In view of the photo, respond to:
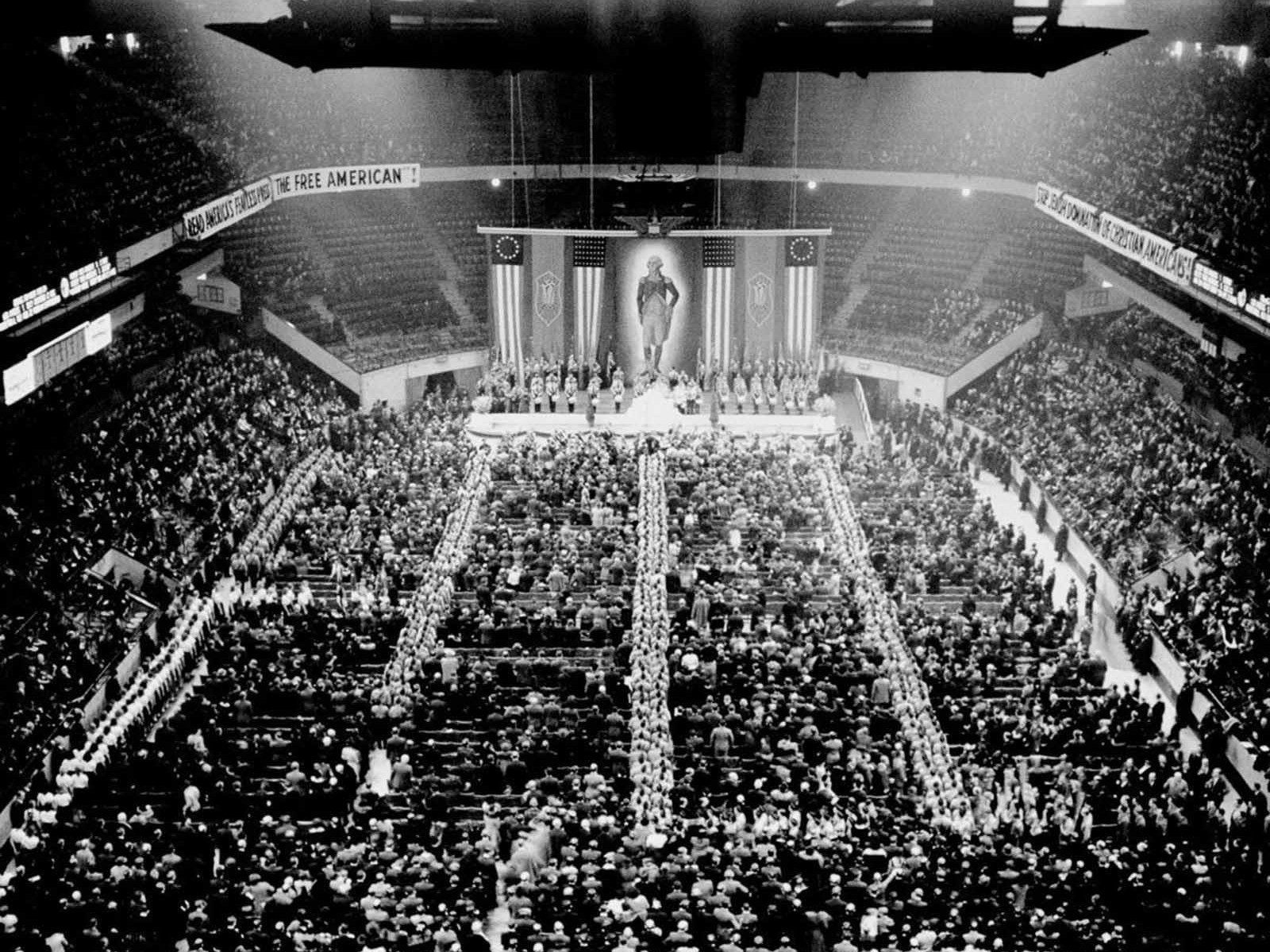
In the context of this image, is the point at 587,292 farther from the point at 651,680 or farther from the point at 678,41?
the point at 678,41

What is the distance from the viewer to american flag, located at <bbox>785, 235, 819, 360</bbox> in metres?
47.4

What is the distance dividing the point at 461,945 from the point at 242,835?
4.61m

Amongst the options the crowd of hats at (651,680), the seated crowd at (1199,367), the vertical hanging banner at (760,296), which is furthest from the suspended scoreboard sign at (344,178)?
the seated crowd at (1199,367)

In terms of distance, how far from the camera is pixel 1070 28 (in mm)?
6199

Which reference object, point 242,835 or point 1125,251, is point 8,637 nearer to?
point 242,835

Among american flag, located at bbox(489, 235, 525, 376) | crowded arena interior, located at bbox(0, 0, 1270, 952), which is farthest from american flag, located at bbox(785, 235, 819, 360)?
american flag, located at bbox(489, 235, 525, 376)

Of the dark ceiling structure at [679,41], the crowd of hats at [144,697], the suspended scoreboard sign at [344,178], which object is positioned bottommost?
the crowd of hats at [144,697]

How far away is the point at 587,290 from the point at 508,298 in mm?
2503

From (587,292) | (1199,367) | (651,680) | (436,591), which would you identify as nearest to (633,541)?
(436,591)

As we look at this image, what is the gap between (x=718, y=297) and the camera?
4741cm

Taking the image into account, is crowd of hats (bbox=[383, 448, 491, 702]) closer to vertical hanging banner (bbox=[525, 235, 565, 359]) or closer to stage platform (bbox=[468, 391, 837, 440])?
stage platform (bbox=[468, 391, 837, 440])

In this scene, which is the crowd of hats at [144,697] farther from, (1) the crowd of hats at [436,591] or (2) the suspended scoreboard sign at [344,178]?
(2) the suspended scoreboard sign at [344,178]

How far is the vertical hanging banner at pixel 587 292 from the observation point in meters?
47.1

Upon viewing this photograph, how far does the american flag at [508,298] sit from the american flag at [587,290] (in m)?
1.75
